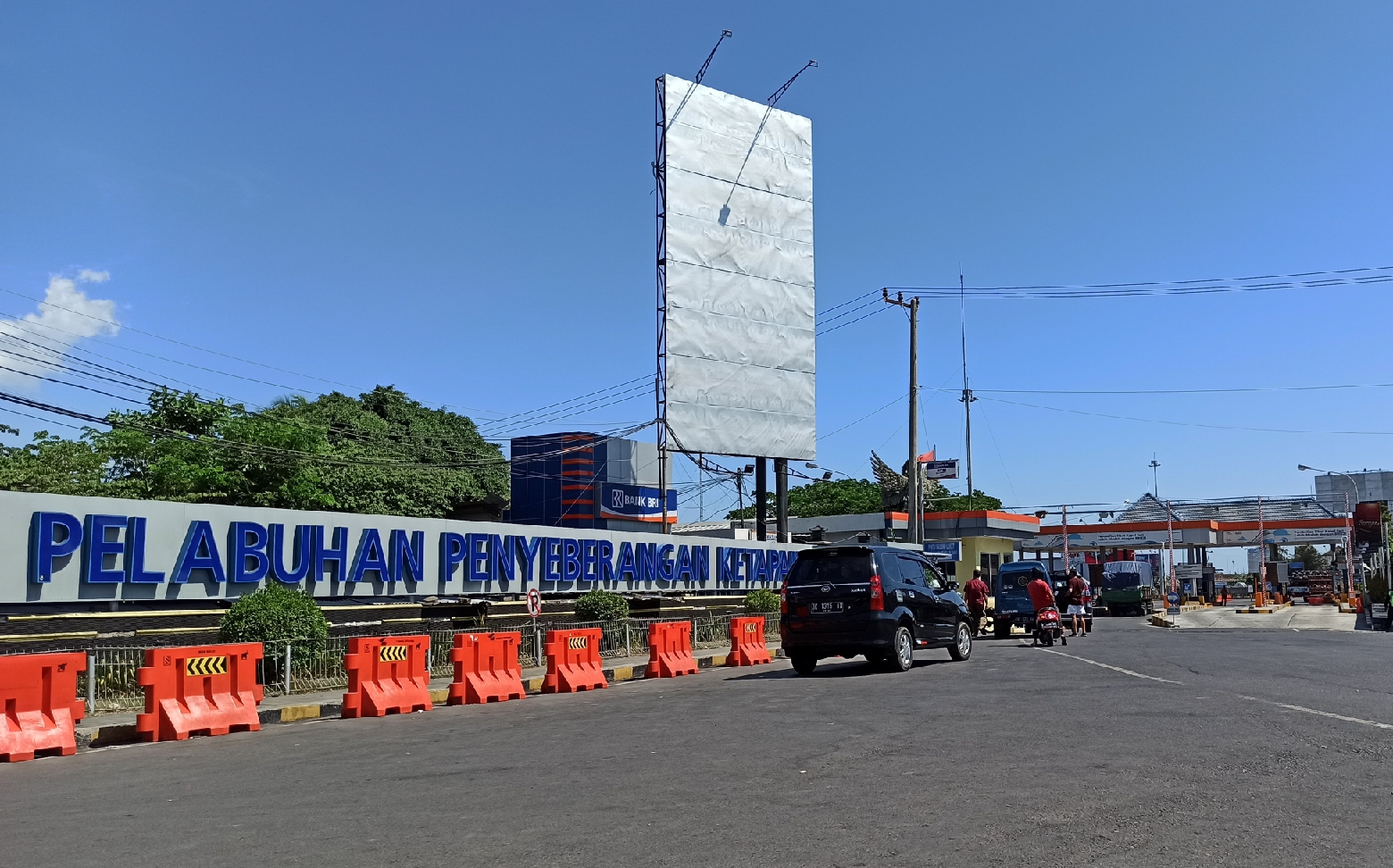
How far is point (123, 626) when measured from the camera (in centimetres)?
1700

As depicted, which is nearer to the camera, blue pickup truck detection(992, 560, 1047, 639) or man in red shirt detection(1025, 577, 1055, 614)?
man in red shirt detection(1025, 577, 1055, 614)

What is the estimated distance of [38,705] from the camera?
1072 centimetres

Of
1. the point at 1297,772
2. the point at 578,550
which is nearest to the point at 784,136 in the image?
the point at 578,550

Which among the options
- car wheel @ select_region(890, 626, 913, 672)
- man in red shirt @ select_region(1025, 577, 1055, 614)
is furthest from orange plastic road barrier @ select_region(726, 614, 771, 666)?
man in red shirt @ select_region(1025, 577, 1055, 614)

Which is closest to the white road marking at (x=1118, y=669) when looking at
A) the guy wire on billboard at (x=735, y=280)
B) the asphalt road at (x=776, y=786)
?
the asphalt road at (x=776, y=786)

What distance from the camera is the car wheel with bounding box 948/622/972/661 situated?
19.7 m

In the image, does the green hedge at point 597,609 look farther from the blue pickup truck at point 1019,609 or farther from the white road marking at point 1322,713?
the white road marking at point 1322,713

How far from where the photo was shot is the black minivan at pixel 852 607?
1723 centimetres

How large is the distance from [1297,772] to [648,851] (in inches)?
179

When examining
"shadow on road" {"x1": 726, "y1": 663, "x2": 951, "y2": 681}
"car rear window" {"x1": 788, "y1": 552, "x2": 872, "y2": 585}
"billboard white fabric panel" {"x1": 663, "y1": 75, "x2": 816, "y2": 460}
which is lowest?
"shadow on road" {"x1": 726, "y1": 663, "x2": 951, "y2": 681}

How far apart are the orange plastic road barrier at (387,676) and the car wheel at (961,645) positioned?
31.2 feet

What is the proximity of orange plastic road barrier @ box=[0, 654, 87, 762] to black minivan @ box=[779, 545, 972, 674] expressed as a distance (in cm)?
1001

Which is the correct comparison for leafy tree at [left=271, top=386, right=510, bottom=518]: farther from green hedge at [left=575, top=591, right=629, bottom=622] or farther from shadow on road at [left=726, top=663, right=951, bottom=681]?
shadow on road at [left=726, top=663, right=951, bottom=681]

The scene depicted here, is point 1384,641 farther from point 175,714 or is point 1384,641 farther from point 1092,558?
point 1092,558
